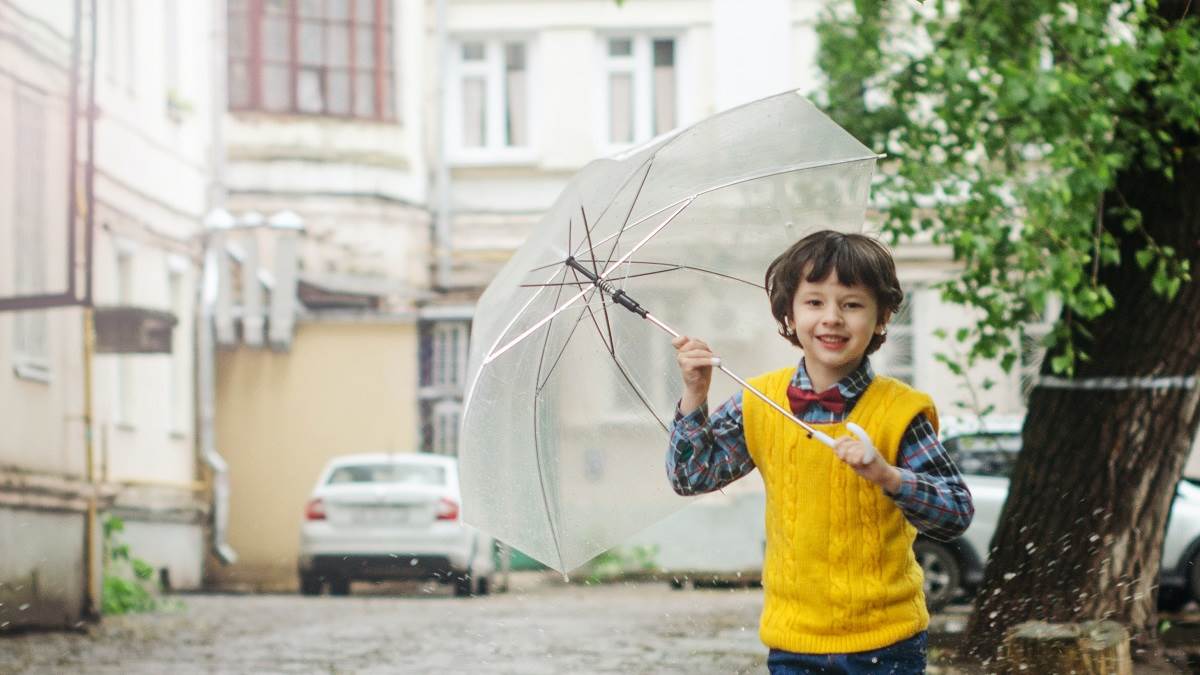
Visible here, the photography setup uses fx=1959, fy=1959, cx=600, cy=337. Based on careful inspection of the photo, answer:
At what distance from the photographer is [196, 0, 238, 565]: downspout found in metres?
23.6

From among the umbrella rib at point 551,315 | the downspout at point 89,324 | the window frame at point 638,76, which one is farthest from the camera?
the window frame at point 638,76

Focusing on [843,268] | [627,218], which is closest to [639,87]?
[627,218]

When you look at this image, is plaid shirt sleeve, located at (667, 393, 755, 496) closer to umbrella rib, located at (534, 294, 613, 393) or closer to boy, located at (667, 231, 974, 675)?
boy, located at (667, 231, 974, 675)

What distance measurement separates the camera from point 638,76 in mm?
25797

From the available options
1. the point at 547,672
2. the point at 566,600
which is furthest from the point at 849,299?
the point at 566,600

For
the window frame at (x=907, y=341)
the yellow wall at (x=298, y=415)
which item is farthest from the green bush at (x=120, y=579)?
the window frame at (x=907, y=341)

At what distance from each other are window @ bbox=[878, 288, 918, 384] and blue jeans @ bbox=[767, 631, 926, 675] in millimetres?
20916

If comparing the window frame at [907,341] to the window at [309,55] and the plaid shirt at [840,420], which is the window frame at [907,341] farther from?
the plaid shirt at [840,420]

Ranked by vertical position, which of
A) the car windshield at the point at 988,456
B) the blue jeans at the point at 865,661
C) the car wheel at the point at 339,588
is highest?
the blue jeans at the point at 865,661

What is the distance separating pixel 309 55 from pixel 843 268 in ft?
70.8

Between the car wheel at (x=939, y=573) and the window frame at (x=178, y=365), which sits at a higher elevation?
the window frame at (x=178, y=365)

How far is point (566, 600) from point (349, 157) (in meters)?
8.55

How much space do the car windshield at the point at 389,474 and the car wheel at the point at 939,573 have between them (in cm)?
493

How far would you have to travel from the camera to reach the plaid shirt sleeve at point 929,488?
3754mm
